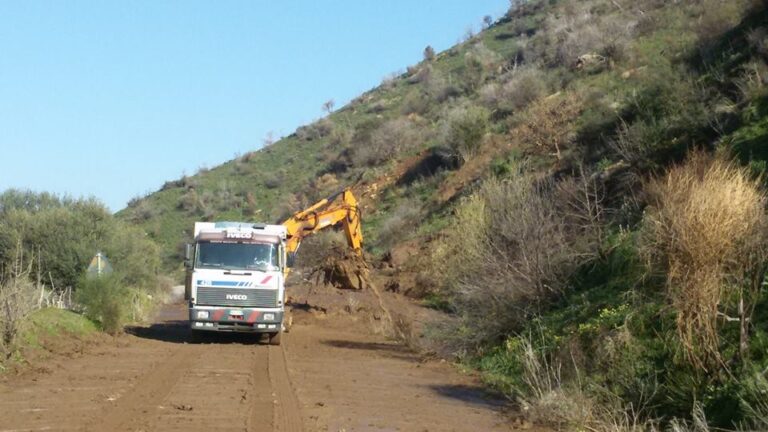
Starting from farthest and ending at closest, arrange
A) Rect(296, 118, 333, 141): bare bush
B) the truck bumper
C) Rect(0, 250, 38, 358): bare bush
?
1. Rect(296, 118, 333, 141): bare bush
2. the truck bumper
3. Rect(0, 250, 38, 358): bare bush

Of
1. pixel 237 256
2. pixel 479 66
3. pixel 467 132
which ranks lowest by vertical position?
pixel 237 256

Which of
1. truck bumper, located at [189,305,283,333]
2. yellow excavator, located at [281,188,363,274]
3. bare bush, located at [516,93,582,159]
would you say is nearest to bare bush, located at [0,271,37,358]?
truck bumper, located at [189,305,283,333]

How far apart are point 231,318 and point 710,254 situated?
49.4ft

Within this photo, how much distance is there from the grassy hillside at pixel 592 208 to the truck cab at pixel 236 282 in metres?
4.81

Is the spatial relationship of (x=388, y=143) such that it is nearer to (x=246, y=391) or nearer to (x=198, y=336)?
(x=198, y=336)

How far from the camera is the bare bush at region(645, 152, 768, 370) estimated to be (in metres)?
12.7

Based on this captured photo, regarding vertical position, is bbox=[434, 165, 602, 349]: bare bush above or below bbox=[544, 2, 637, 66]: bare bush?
below

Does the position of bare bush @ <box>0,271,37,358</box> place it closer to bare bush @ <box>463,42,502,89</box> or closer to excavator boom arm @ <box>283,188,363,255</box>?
excavator boom arm @ <box>283,188,363,255</box>

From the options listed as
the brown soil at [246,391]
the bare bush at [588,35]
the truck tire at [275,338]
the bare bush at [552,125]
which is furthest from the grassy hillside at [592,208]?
the truck tire at [275,338]

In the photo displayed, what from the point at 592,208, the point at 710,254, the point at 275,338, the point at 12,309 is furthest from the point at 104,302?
the point at 710,254

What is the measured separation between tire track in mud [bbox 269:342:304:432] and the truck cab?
297 cm

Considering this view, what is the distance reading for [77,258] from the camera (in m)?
40.6

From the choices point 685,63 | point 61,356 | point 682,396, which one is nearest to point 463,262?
point 61,356

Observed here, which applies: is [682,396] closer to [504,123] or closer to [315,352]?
[315,352]
